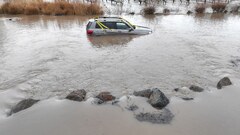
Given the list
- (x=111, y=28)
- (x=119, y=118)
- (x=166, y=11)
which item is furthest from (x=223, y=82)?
(x=166, y=11)

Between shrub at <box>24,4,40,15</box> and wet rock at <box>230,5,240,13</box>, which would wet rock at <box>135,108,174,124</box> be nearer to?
shrub at <box>24,4,40,15</box>

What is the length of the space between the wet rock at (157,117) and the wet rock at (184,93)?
1226 millimetres

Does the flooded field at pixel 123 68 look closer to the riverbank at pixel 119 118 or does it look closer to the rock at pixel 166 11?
the riverbank at pixel 119 118

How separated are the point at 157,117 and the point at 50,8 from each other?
25851mm

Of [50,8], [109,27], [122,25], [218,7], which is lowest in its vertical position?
[109,27]

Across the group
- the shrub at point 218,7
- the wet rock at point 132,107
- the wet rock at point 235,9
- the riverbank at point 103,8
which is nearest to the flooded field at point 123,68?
the wet rock at point 132,107

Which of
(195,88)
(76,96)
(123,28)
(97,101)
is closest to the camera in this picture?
(97,101)

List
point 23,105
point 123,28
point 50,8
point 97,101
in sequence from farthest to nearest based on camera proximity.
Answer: point 50,8 < point 123,28 < point 97,101 < point 23,105

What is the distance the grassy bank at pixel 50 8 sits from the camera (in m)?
28.5

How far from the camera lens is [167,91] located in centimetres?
819

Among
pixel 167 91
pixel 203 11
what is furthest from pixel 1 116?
pixel 203 11

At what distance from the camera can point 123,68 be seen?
34.3 ft

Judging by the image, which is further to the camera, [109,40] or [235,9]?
[235,9]

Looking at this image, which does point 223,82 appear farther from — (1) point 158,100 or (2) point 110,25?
(2) point 110,25
